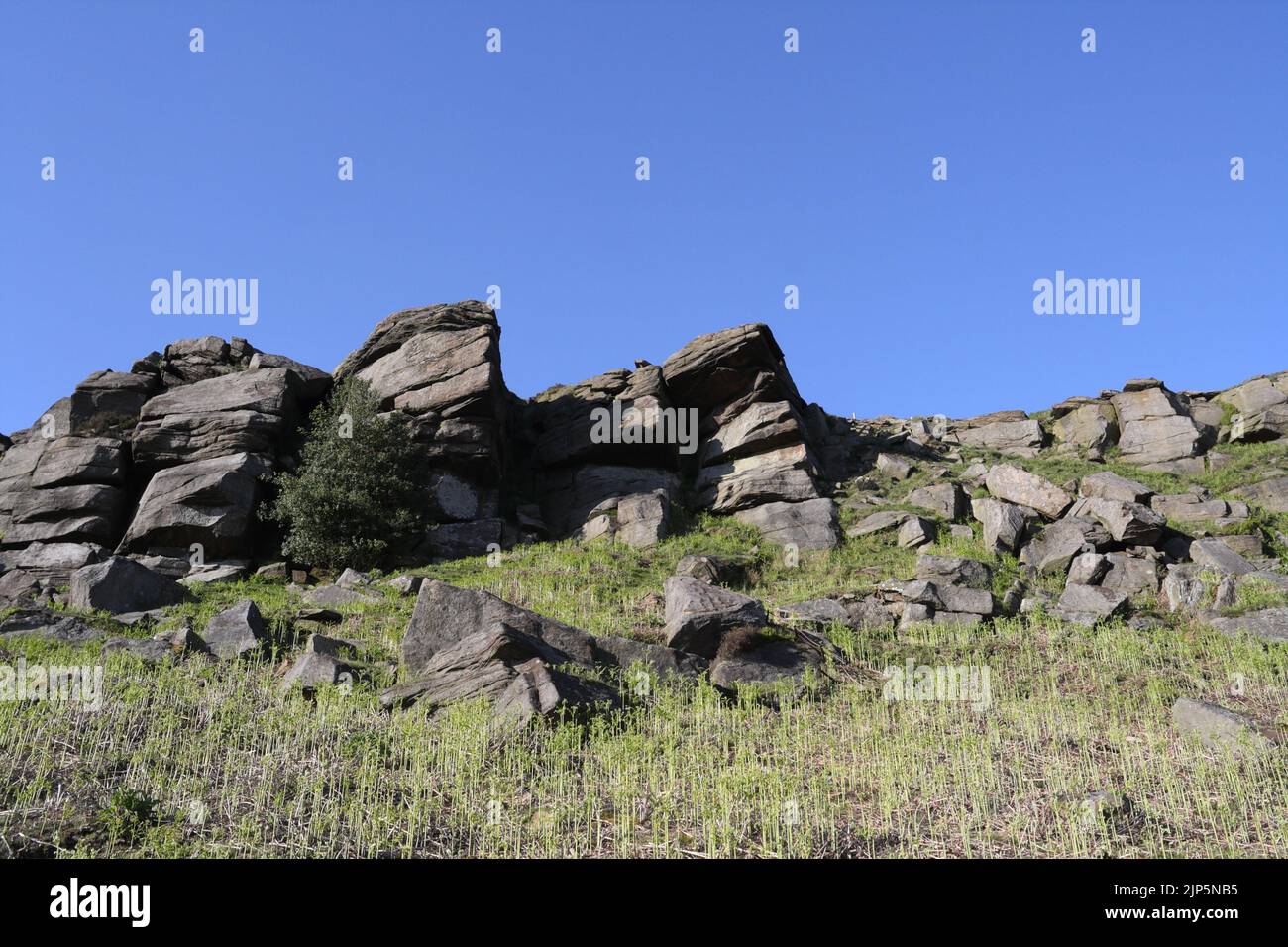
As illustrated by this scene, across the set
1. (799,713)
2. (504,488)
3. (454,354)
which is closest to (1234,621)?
(799,713)

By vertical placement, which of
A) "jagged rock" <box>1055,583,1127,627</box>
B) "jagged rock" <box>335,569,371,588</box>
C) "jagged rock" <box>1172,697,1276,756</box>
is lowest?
"jagged rock" <box>1172,697,1276,756</box>

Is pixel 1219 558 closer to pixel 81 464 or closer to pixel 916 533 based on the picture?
pixel 916 533

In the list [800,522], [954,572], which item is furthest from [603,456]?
[954,572]

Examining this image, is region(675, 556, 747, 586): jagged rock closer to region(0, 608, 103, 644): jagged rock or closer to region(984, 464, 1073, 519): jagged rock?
region(984, 464, 1073, 519): jagged rock

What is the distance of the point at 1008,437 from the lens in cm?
4212

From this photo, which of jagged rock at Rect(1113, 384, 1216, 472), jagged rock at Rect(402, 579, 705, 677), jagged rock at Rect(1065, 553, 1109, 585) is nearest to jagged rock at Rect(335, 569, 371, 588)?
jagged rock at Rect(402, 579, 705, 677)

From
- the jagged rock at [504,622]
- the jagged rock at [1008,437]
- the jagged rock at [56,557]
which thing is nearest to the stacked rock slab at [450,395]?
the jagged rock at [56,557]

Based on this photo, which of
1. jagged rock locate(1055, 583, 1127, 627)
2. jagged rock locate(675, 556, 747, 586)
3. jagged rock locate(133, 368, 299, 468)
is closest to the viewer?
jagged rock locate(1055, 583, 1127, 627)

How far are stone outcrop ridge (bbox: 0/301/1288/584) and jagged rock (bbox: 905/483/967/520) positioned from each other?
9cm

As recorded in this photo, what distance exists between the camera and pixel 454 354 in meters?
36.8

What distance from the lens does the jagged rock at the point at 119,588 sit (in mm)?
22469

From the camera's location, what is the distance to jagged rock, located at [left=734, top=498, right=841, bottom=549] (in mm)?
30609
